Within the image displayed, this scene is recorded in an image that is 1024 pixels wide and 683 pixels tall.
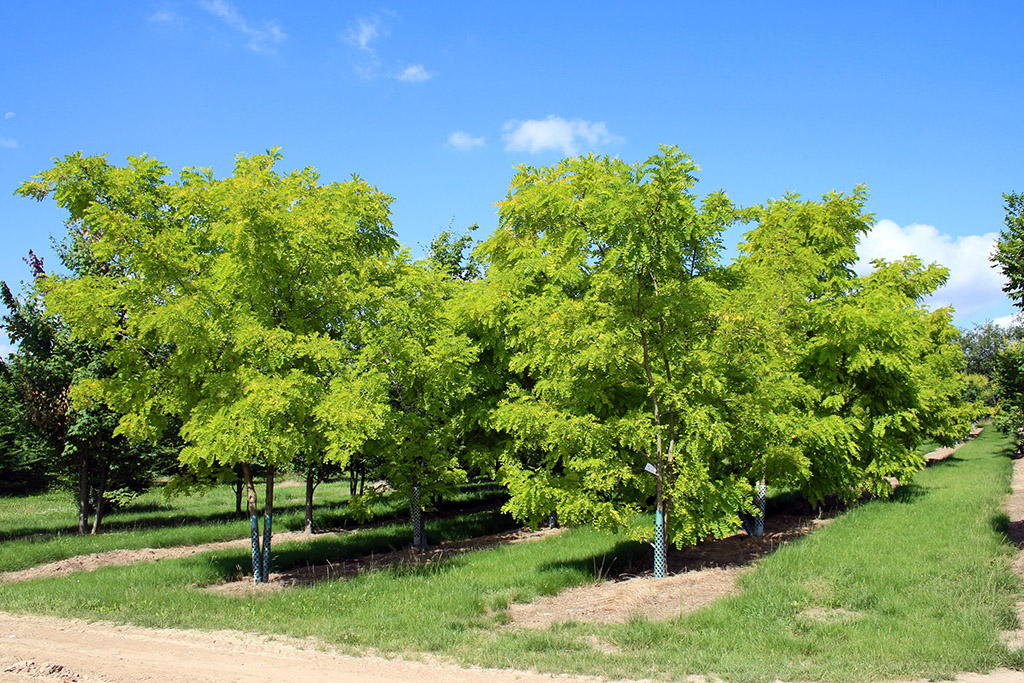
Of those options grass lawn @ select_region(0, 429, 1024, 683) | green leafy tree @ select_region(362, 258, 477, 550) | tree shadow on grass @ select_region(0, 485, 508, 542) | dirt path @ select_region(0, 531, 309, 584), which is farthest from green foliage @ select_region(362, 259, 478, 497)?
dirt path @ select_region(0, 531, 309, 584)

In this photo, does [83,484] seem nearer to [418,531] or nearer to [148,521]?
[148,521]

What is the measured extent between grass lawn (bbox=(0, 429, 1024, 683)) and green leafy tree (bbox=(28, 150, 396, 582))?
8.29 ft

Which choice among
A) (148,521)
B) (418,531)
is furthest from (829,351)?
(148,521)

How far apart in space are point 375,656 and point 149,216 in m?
9.94

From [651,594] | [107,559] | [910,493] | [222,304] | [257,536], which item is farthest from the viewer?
[910,493]

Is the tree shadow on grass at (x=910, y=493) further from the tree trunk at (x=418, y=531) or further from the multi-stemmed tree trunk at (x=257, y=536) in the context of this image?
the multi-stemmed tree trunk at (x=257, y=536)

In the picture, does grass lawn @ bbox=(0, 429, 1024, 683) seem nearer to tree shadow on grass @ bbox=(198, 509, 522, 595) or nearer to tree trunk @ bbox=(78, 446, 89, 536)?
tree shadow on grass @ bbox=(198, 509, 522, 595)

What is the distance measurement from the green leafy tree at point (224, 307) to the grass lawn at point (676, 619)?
2527 millimetres

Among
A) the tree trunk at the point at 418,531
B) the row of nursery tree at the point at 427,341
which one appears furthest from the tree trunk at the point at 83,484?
the tree trunk at the point at 418,531

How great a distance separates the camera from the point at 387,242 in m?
16.0

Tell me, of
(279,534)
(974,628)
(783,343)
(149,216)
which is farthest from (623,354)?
(279,534)

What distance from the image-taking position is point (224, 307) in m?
12.6

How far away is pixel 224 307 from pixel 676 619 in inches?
382

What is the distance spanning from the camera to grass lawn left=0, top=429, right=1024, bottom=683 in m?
7.74
